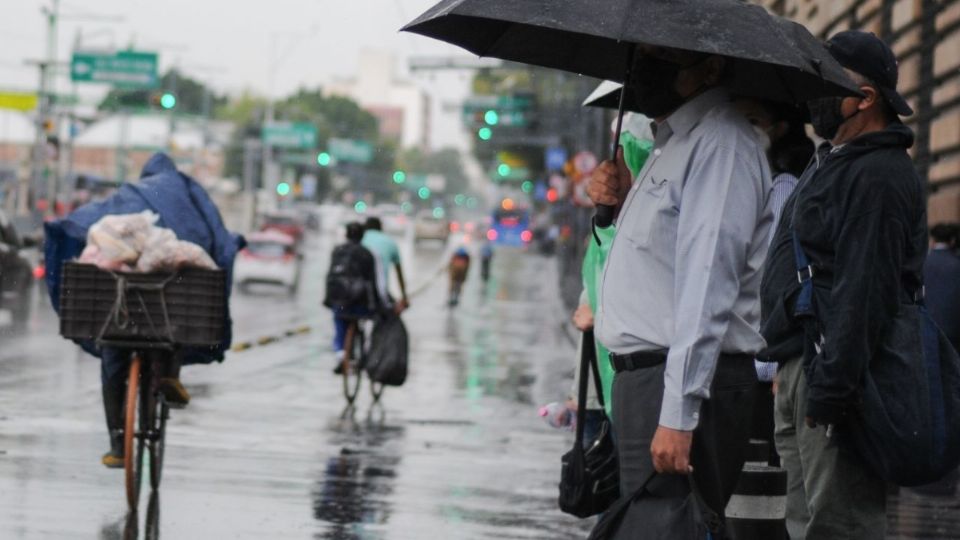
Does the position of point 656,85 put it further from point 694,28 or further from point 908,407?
point 908,407

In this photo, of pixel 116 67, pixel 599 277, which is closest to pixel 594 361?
pixel 599 277

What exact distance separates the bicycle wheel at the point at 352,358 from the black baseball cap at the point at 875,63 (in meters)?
10.7

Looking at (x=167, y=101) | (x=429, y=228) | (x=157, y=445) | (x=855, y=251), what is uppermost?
(x=167, y=101)

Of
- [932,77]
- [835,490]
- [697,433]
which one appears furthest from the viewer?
[932,77]

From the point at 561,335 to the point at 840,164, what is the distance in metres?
25.6

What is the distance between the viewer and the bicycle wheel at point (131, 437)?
8.41 metres

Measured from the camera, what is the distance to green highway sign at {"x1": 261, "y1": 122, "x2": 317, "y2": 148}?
94250 mm

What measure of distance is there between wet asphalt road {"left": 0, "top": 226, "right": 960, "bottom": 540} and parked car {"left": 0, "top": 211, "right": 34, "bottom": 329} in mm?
7309

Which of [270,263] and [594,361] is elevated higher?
[594,361]

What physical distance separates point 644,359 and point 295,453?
7.13 m

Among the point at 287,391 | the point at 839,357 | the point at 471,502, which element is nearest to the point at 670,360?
the point at 839,357

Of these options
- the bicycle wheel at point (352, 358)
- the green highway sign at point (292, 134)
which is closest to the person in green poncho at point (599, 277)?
the bicycle wheel at point (352, 358)

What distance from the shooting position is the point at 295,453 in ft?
37.2

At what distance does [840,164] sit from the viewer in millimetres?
4875
